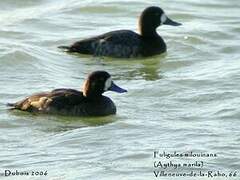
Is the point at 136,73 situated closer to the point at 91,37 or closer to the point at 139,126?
the point at 91,37

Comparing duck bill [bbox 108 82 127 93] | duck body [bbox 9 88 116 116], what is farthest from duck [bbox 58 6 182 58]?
duck body [bbox 9 88 116 116]

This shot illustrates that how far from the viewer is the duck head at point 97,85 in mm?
15086

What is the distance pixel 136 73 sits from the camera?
17969mm

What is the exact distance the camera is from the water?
1275 cm

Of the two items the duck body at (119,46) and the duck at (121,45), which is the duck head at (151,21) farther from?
the duck body at (119,46)

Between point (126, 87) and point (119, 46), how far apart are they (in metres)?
2.67

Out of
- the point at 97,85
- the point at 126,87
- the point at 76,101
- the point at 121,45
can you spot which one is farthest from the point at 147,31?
the point at 76,101

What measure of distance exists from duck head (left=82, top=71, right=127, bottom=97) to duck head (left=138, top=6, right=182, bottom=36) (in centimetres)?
478

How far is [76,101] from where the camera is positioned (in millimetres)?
14914

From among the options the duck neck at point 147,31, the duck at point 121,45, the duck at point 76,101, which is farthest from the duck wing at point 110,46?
the duck at point 76,101

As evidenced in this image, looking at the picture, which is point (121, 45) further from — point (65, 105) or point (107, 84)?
point (65, 105)

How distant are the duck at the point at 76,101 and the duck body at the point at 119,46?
151 inches

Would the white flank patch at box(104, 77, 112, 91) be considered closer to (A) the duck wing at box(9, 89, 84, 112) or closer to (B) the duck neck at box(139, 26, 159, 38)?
(A) the duck wing at box(9, 89, 84, 112)

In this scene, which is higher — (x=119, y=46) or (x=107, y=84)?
(x=107, y=84)
